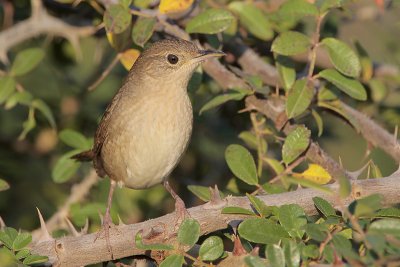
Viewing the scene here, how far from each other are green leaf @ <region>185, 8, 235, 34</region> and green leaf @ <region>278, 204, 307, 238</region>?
1.55 metres

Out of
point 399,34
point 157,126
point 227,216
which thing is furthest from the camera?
point 399,34

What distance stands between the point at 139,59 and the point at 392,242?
2772 mm

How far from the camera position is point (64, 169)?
550cm

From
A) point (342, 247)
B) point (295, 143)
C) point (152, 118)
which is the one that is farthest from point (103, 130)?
point (342, 247)

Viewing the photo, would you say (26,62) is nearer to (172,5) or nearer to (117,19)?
(117,19)

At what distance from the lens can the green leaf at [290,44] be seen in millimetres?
4668

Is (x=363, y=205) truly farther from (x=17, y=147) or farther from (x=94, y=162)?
(x=17, y=147)

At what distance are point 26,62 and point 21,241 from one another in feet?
6.58

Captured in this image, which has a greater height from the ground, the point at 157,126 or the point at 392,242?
the point at 392,242

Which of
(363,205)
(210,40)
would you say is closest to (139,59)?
(210,40)

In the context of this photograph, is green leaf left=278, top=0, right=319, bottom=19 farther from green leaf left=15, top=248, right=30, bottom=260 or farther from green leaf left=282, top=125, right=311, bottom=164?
green leaf left=15, top=248, right=30, bottom=260

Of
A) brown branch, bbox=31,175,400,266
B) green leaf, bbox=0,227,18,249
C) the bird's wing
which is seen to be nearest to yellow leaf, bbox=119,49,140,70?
the bird's wing

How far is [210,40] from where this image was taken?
5398 millimetres

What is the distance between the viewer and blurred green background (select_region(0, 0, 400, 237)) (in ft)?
20.0
